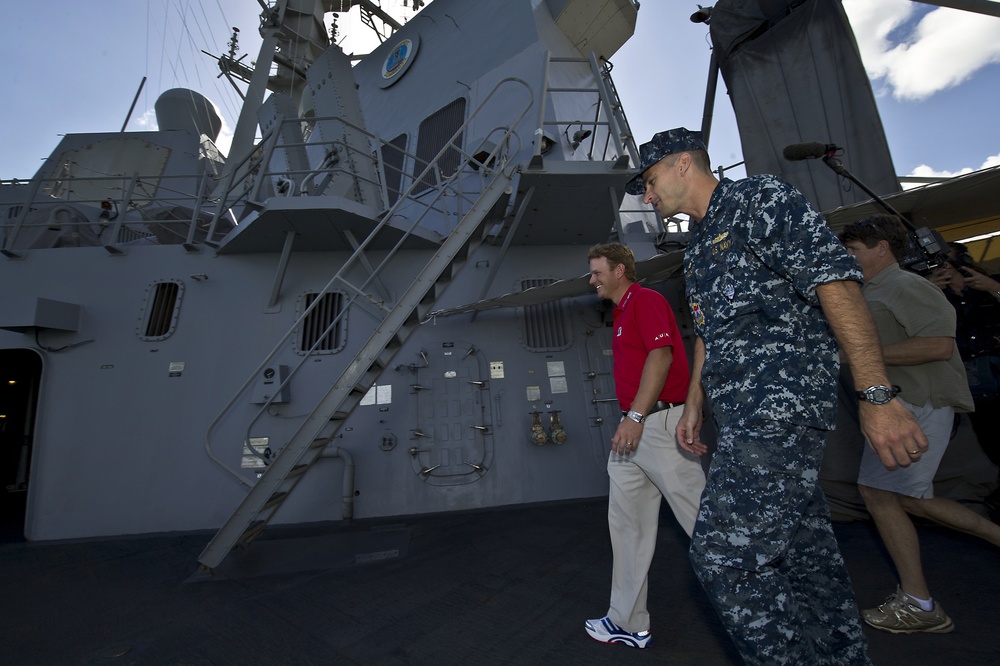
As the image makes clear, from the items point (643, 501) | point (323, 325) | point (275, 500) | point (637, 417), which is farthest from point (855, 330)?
point (323, 325)

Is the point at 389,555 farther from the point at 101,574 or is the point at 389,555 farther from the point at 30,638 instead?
the point at 101,574

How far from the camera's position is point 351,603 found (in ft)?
7.92

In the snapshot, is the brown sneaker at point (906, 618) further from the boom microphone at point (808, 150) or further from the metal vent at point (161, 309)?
the metal vent at point (161, 309)

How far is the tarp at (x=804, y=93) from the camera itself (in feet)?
15.7

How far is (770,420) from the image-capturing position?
115cm

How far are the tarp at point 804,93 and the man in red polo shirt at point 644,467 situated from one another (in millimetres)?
4263

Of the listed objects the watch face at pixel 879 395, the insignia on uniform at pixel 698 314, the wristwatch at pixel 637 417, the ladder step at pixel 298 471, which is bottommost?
the ladder step at pixel 298 471

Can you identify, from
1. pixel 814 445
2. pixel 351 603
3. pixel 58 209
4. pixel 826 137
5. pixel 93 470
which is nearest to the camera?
pixel 814 445

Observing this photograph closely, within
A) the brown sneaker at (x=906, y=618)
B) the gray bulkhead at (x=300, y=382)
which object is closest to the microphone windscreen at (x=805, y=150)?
the gray bulkhead at (x=300, y=382)

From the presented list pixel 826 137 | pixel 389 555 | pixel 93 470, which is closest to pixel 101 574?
pixel 93 470

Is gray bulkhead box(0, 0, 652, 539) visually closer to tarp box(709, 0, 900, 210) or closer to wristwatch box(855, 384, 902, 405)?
tarp box(709, 0, 900, 210)

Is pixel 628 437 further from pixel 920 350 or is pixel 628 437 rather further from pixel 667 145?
pixel 920 350

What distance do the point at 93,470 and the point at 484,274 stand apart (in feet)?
14.3

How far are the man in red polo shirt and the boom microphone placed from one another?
5.68 feet
